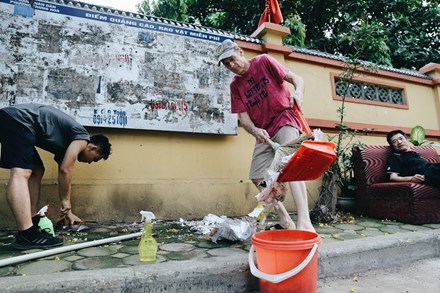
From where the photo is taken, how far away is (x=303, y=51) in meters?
5.07

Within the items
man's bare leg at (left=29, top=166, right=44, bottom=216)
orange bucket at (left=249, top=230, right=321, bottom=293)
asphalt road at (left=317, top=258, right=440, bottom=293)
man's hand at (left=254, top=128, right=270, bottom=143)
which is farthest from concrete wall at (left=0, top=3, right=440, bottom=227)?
orange bucket at (left=249, top=230, right=321, bottom=293)

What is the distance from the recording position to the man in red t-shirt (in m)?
2.66

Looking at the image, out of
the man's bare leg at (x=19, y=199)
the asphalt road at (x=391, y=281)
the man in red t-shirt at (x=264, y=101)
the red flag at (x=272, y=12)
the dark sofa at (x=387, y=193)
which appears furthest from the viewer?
the red flag at (x=272, y=12)

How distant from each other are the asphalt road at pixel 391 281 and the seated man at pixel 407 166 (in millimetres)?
1334

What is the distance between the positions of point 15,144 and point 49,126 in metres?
0.31

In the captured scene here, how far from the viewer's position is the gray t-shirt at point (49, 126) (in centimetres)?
256

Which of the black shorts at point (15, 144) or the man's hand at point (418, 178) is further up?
the black shorts at point (15, 144)

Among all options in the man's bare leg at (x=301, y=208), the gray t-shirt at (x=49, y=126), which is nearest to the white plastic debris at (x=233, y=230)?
the man's bare leg at (x=301, y=208)

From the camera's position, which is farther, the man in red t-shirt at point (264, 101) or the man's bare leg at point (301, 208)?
the man in red t-shirt at point (264, 101)

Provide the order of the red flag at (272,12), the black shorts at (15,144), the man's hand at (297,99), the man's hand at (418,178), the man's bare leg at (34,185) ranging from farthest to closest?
the red flag at (272,12) → the man's hand at (418,178) → the man's bare leg at (34,185) → the man's hand at (297,99) → the black shorts at (15,144)

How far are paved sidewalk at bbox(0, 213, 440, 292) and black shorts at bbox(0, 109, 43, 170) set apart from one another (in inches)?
26.8

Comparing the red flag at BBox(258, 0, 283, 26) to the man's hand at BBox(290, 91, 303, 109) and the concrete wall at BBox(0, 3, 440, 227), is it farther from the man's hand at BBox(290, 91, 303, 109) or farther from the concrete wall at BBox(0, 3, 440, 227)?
the man's hand at BBox(290, 91, 303, 109)

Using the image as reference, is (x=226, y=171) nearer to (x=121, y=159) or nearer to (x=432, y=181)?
(x=121, y=159)

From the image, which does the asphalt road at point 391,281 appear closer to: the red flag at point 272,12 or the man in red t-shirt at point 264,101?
the man in red t-shirt at point 264,101
